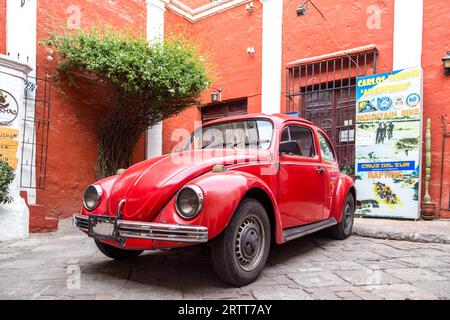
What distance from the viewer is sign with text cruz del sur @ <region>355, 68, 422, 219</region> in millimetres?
5793

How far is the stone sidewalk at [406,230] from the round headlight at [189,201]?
11.6 ft

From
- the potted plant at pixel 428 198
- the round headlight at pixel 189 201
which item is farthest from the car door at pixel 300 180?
the potted plant at pixel 428 198

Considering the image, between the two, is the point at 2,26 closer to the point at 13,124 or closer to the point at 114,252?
the point at 13,124

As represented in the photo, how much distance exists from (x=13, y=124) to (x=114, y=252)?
2.88 m

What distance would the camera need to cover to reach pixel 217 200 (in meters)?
2.41

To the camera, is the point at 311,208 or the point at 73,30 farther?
the point at 73,30

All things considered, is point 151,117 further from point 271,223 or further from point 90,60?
point 271,223

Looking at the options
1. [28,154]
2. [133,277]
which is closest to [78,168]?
[28,154]

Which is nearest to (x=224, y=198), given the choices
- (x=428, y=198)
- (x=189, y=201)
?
(x=189, y=201)

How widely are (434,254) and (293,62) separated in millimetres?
5330

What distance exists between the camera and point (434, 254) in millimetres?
3775

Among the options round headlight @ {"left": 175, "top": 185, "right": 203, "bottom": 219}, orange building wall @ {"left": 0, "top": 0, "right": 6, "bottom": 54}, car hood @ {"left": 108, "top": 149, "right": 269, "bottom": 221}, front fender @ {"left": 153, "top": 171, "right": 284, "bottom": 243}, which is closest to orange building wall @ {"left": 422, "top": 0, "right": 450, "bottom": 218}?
car hood @ {"left": 108, "top": 149, "right": 269, "bottom": 221}

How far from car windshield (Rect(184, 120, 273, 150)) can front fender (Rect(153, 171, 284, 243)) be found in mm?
848

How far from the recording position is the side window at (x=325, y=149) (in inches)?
172
